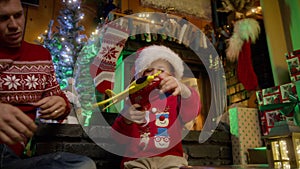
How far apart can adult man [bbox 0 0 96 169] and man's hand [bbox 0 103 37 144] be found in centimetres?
12

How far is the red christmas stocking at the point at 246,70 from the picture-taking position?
7.49 ft

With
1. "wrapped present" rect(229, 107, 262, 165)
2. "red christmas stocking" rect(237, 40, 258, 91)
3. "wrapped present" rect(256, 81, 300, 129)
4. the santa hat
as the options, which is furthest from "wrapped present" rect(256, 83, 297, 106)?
the santa hat

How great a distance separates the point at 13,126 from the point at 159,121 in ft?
2.27

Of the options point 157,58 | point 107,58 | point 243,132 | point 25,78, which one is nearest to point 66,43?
point 107,58

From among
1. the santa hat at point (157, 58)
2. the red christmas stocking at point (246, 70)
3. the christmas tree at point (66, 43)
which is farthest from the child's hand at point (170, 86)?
the red christmas stocking at point (246, 70)

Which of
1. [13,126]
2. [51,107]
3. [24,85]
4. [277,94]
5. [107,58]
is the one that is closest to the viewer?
[13,126]

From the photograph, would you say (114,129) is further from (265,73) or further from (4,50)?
(265,73)

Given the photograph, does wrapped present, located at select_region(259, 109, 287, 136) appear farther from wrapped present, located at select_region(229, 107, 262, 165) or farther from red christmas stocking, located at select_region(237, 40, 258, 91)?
red christmas stocking, located at select_region(237, 40, 258, 91)

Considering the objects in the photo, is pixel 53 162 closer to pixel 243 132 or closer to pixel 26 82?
pixel 26 82

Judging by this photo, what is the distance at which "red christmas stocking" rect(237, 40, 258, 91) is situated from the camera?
89.9 inches

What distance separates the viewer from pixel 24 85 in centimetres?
87

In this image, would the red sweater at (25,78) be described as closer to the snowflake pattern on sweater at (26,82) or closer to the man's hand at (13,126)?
the snowflake pattern on sweater at (26,82)

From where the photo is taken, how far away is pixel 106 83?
6.21 feet

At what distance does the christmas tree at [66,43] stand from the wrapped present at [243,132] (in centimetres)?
124
